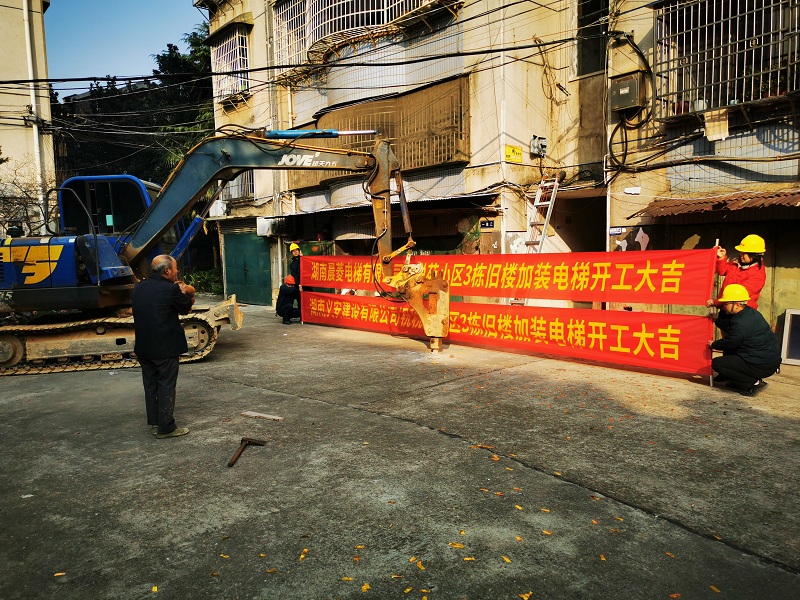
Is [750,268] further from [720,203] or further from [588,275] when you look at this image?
[588,275]

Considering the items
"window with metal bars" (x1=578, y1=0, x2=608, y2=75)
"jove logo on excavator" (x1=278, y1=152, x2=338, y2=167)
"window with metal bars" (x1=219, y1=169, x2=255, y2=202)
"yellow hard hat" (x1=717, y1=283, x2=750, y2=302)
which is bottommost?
"yellow hard hat" (x1=717, y1=283, x2=750, y2=302)

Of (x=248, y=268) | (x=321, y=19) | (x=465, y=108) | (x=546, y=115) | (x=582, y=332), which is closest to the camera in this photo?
(x=582, y=332)

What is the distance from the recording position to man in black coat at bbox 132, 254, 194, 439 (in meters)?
5.42

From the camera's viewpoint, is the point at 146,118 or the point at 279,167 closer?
the point at 279,167

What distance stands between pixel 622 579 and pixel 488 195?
10.2 metres

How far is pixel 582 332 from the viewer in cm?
852

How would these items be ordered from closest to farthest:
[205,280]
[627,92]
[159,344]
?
[159,344]
[627,92]
[205,280]

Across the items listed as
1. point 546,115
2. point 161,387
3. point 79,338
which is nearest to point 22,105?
point 79,338

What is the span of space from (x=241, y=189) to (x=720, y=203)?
651 inches

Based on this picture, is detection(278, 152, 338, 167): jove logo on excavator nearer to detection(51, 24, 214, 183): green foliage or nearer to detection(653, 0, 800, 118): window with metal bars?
detection(653, 0, 800, 118): window with metal bars

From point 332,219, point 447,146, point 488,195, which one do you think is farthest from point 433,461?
point 332,219

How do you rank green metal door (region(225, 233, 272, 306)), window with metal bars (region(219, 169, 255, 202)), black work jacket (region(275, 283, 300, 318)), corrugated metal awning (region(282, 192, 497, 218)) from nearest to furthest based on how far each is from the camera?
A: corrugated metal awning (region(282, 192, 497, 218)) → black work jacket (region(275, 283, 300, 318)) → green metal door (region(225, 233, 272, 306)) → window with metal bars (region(219, 169, 255, 202))

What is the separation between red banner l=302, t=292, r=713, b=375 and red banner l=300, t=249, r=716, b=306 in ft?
0.89

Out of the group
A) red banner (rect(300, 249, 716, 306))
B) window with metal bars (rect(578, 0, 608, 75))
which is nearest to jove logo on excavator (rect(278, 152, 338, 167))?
red banner (rect(300, 249, 716, 306))
